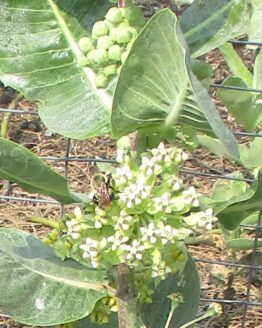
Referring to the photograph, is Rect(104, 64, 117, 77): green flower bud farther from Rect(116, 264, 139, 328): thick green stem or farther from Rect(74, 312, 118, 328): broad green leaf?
Rect(74, 312, 118, 328): broad green leaf

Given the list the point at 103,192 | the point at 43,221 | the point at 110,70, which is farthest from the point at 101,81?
the point at 43,221

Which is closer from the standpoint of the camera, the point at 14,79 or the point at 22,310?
the point at 14,79

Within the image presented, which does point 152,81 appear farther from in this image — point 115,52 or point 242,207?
point 242,207

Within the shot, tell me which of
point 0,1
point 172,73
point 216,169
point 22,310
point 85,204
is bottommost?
point 22,310

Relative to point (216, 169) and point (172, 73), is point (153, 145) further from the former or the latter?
point (216, 169)

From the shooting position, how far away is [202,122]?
0.96m

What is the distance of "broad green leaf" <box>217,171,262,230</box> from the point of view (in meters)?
1.05

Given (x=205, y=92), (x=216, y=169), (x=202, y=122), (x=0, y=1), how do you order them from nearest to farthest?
(x=205, y=92), (x=202, y=122), (x=0, y=1), (x=216, y=169)

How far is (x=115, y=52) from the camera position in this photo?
0.96 m

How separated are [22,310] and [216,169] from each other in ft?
4.57

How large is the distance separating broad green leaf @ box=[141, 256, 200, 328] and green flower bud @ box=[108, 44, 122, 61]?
49 cm

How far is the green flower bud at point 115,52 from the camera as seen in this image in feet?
3.14

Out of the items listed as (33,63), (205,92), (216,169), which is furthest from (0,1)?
(216,169)

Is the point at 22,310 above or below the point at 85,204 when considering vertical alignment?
below
